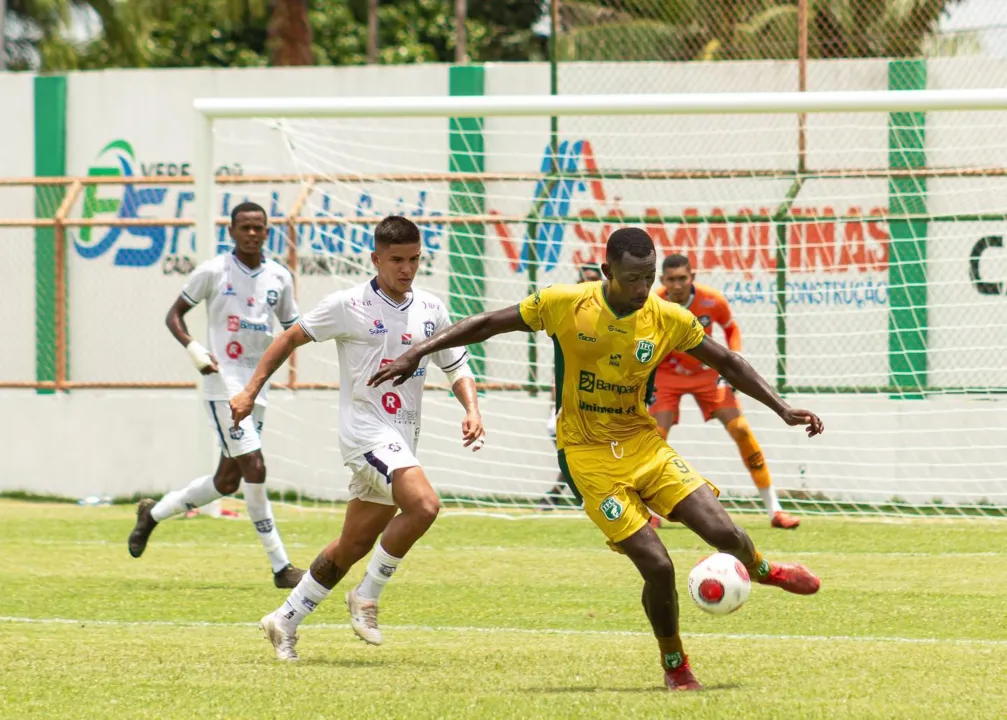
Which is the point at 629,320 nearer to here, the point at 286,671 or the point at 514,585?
the point at 286,671

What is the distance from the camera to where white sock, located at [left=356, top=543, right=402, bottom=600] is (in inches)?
297

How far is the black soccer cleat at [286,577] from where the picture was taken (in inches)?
386

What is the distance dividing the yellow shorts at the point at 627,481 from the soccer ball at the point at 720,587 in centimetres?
34

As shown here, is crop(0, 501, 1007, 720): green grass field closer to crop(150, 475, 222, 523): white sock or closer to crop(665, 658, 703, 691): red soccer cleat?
crop(665, 658, 703, 691): red soccer cleat

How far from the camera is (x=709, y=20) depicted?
51.7 feet

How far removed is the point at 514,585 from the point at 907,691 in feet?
12.8

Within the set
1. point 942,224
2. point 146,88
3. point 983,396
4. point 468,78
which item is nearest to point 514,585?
point 983,396

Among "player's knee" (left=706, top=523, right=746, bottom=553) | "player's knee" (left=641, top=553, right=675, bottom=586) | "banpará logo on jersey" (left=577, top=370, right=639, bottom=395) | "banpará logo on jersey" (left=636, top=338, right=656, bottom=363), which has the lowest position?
"player's knee" (left=641, top=553, right=675, bottom=586)

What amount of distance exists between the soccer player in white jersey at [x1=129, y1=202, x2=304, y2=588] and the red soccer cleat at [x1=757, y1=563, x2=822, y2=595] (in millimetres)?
4435

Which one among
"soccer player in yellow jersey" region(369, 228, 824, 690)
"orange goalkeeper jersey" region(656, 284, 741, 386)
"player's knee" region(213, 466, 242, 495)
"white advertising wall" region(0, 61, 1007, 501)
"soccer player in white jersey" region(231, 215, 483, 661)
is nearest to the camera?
"soccer player in yellow jersey" region(369, 228, 824, 690)

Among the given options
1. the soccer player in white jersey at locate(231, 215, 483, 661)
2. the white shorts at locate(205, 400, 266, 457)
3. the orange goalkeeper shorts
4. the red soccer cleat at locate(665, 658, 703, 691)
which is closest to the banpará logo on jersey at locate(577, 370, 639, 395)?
the soccer player in white jersey at locate(231, 215, 483, 661)

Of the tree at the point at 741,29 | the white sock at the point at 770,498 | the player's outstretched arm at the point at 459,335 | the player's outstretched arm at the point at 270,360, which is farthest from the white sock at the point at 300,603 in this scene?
the tree at the point at 741,29

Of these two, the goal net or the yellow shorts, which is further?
the goal net

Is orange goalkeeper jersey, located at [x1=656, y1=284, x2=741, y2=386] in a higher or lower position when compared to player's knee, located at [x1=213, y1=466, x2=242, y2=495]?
higher
